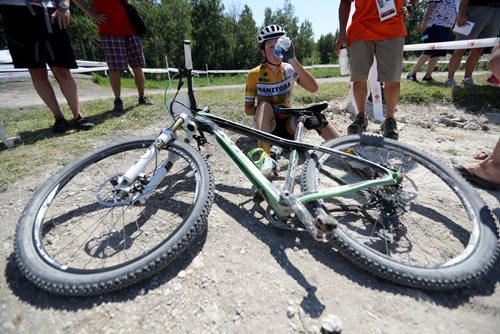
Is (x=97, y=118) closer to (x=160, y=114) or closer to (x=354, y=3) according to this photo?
(x=160, y=114)

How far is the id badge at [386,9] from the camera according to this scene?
2.94 metres

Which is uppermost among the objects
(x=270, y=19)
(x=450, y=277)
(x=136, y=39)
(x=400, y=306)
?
(x=270, y=19)

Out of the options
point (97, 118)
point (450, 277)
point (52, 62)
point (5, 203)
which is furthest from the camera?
point (97, 118)

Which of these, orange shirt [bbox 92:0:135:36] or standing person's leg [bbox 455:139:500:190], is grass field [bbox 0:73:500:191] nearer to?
orange shirt [bbox 92:0:135:36]

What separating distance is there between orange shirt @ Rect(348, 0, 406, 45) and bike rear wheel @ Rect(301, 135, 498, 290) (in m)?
1.48

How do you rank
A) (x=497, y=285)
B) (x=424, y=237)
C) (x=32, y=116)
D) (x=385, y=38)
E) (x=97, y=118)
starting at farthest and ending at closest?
(x=32, y=116) → (x=97, y=118) → (x=385, y=38) → (x=424, y=237) → (x=497, y=285)

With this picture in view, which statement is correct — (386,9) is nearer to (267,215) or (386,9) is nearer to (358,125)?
(358,125)

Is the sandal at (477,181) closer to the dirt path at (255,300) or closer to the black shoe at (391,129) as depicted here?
the black shoe at (391,129)

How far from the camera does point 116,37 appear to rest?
15.7 feet

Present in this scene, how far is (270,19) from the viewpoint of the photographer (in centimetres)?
5162

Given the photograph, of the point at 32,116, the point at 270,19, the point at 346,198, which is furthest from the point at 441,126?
the point at 270,19

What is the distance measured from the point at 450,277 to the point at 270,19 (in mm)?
58174

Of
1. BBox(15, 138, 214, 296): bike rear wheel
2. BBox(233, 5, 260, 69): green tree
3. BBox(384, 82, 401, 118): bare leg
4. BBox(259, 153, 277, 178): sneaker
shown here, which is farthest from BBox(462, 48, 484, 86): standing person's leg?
BBox(233, 5, 260, 69): green tree

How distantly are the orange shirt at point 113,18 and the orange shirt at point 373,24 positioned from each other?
3.87m
